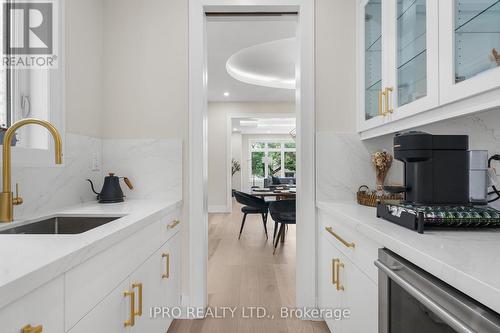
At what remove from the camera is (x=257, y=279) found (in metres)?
2.83

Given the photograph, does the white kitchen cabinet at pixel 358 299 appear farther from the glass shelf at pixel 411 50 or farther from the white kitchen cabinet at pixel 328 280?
the glass shelf at pixel 411 50

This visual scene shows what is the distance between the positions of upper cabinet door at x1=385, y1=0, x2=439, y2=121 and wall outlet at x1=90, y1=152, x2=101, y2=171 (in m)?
1.89

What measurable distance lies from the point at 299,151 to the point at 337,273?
34.2 inches

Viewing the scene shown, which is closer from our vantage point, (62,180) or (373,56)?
(62,180)

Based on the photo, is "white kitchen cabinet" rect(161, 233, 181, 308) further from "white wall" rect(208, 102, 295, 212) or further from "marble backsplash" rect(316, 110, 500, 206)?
"white wall" rect(208, 102, 295, 212)

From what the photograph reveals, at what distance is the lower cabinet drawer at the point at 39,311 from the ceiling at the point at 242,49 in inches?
82.2

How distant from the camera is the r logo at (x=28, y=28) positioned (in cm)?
156

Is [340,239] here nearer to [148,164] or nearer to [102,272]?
[102,272]

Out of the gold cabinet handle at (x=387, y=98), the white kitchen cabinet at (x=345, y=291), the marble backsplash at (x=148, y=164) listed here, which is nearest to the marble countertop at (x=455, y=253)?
the white kitchen cabinet at (x=345, y=291)

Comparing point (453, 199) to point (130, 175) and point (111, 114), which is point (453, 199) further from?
point (111, 114)

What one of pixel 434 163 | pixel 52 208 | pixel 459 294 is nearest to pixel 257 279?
pixel 52 208

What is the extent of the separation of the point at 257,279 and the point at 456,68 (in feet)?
7.69

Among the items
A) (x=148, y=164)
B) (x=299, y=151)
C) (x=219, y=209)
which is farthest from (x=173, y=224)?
(x=219, y=209)

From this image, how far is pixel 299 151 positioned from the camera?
2.13m
